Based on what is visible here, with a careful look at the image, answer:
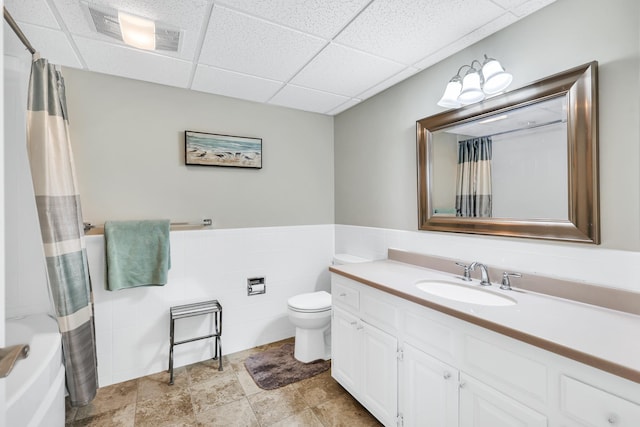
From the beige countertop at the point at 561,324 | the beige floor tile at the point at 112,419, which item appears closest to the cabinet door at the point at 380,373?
the beige countertop at the point at 561,324

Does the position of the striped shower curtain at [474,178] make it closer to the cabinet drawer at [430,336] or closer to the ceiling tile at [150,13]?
the cabinet drawer at [430,336]

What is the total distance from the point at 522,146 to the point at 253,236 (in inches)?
82.3

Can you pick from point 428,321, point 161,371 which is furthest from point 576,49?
point 161,371

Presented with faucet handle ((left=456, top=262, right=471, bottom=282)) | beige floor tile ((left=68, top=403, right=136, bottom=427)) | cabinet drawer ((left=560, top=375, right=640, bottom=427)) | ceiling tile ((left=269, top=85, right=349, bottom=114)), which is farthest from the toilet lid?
ceiling tile ((left=269, top=85, right=349, bottom=114))

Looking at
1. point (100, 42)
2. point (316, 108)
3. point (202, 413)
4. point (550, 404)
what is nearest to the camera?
point (550, 404)

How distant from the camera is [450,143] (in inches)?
77.0

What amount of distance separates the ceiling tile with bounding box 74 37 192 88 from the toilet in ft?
6.25

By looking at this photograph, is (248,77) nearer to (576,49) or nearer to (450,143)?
(450,143)

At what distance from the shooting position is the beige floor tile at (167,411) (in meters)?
1.79

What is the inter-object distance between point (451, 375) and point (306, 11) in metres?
1.82

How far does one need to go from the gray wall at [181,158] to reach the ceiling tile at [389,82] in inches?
26.6

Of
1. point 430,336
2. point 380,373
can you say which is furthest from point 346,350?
point 430,336

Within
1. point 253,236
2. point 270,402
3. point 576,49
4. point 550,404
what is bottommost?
point 270,402

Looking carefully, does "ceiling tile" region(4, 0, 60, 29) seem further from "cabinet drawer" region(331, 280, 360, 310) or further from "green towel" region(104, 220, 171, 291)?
"cabinet drawer" region(331, 280, 360, 310)
